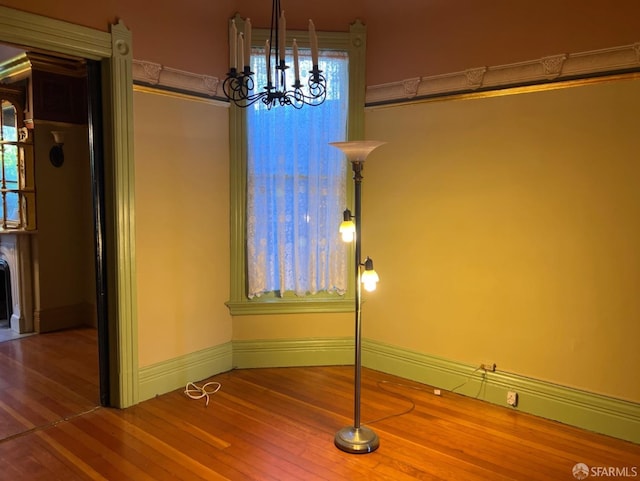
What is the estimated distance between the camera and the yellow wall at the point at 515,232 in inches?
113

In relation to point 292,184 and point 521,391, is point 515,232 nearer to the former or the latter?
point 521,391

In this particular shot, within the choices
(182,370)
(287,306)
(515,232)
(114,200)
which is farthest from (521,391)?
(114,200)

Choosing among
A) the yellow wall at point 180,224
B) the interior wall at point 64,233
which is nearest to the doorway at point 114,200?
the yellow wall at point 180,224

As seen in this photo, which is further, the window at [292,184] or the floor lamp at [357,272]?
the window at [292,184]

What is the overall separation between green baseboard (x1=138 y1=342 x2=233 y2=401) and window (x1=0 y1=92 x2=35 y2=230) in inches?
102

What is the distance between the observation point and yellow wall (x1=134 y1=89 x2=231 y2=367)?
10.8 ft

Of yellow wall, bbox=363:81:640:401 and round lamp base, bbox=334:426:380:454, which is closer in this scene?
round lamp base, bbox=334:426:380:454

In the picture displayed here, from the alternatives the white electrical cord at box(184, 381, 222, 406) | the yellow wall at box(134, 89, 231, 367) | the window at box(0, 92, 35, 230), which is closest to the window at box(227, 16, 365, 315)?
the yellow wall at box(134, 89, 231, 367)

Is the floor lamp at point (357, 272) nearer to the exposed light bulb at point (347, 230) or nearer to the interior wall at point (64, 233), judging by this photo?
the exposed light bulb at point (347, 230)

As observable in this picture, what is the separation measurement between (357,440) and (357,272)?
0.94m

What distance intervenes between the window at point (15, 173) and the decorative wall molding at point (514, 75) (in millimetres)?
3532

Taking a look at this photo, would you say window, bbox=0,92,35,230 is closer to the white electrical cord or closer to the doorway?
the doorway

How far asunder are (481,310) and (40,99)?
4580 millimetres

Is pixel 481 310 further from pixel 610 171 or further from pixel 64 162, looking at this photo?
pixel 64 162
